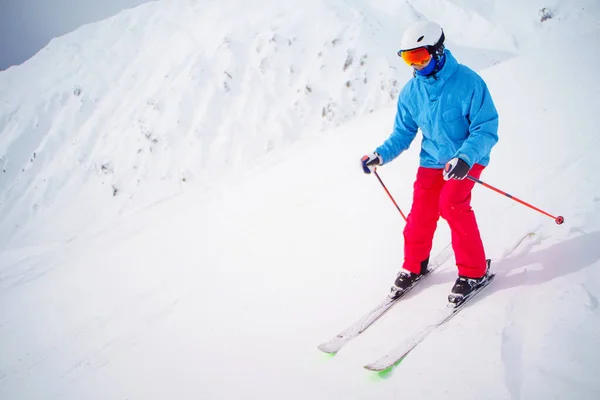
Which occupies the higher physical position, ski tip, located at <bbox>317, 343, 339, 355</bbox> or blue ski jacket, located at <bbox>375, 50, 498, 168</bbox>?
blue ski jacket, located at <bbox>375, 50, 498, 168</bbox>

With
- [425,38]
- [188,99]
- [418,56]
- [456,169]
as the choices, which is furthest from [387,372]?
[188,99]

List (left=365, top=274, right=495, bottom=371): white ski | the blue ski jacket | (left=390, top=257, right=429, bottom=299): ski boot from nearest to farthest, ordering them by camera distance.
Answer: (left=365, top=274, right=495, bottom=371): white ski → the blue ski jacket → (left=390, top=257, right=429, bottom=299): ski boot

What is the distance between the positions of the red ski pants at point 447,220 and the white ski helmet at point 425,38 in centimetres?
122

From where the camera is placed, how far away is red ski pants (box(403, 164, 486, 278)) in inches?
121

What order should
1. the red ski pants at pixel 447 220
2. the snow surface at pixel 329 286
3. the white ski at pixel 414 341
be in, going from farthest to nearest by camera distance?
the red ski pants at pixel 447 220 → the white ski at pixel 414 341 → the snow surface at pixel 329 286

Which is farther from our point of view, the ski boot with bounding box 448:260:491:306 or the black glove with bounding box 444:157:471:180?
the ski boot with bounding box 448:260:491:306

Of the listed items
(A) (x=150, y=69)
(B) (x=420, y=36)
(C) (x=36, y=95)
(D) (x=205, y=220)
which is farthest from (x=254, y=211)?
(C) (x=36, y=95)

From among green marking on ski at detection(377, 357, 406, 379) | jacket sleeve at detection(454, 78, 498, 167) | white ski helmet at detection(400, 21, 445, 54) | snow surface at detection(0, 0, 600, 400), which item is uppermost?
white ski helmet at detection(400, 21, 445, 54)

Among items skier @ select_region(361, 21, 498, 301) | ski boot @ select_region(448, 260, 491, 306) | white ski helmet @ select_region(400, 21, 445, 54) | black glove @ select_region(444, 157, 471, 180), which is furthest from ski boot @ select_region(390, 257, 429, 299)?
white ski helmet @ select_region(400, 21, 445, 54)

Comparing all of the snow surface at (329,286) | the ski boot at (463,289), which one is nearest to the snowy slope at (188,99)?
the snow surface at (329,286)

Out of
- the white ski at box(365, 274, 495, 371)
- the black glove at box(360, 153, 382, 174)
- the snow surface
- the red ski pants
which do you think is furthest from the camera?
the black glove at box(360, 153, 382, 174)

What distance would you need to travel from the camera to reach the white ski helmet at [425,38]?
291 cm

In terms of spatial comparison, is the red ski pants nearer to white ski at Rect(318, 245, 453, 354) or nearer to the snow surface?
the snow surface

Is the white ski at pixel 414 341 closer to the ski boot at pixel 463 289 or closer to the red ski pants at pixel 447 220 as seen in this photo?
the ski boot at pixel 463 289
